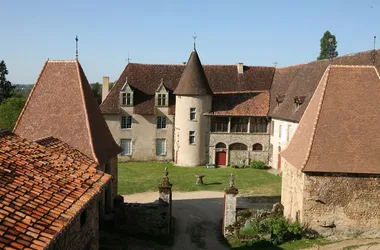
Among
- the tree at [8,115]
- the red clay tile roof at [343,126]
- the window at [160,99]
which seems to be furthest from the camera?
the tree at [8,115]

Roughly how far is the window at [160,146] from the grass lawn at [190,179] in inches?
56.0

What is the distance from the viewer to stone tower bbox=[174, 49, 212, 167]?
40875 mm

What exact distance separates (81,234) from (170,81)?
33481mm

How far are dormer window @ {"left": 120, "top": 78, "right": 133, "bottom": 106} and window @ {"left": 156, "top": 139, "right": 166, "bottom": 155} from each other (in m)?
5.12

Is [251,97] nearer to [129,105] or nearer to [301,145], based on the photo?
[129,105]

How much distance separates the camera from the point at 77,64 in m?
21.4

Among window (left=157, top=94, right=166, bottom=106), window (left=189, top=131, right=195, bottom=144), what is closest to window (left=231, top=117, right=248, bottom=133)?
window (left=189, top=131, right=195, bottom=144)

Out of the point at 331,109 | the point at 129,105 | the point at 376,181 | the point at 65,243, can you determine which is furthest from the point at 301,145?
the point at 129,105

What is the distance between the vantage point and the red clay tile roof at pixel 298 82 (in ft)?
109

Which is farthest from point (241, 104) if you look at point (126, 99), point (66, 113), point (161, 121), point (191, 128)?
point (66, 113)

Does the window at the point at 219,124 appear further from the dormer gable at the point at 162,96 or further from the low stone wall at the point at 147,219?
the low stone wall at the point at 147,219

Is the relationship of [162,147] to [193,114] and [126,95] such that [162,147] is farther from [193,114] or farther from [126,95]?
[126,95]

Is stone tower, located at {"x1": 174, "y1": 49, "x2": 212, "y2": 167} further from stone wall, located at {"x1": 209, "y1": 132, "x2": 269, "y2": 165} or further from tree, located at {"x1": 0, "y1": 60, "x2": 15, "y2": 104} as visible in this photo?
tree, located at {"x1": 0, "y1": 60, "x2": 15, "y2": 104}

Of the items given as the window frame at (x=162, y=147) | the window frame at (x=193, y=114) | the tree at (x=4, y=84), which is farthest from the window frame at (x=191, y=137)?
the tree at (x=4, y=84)
